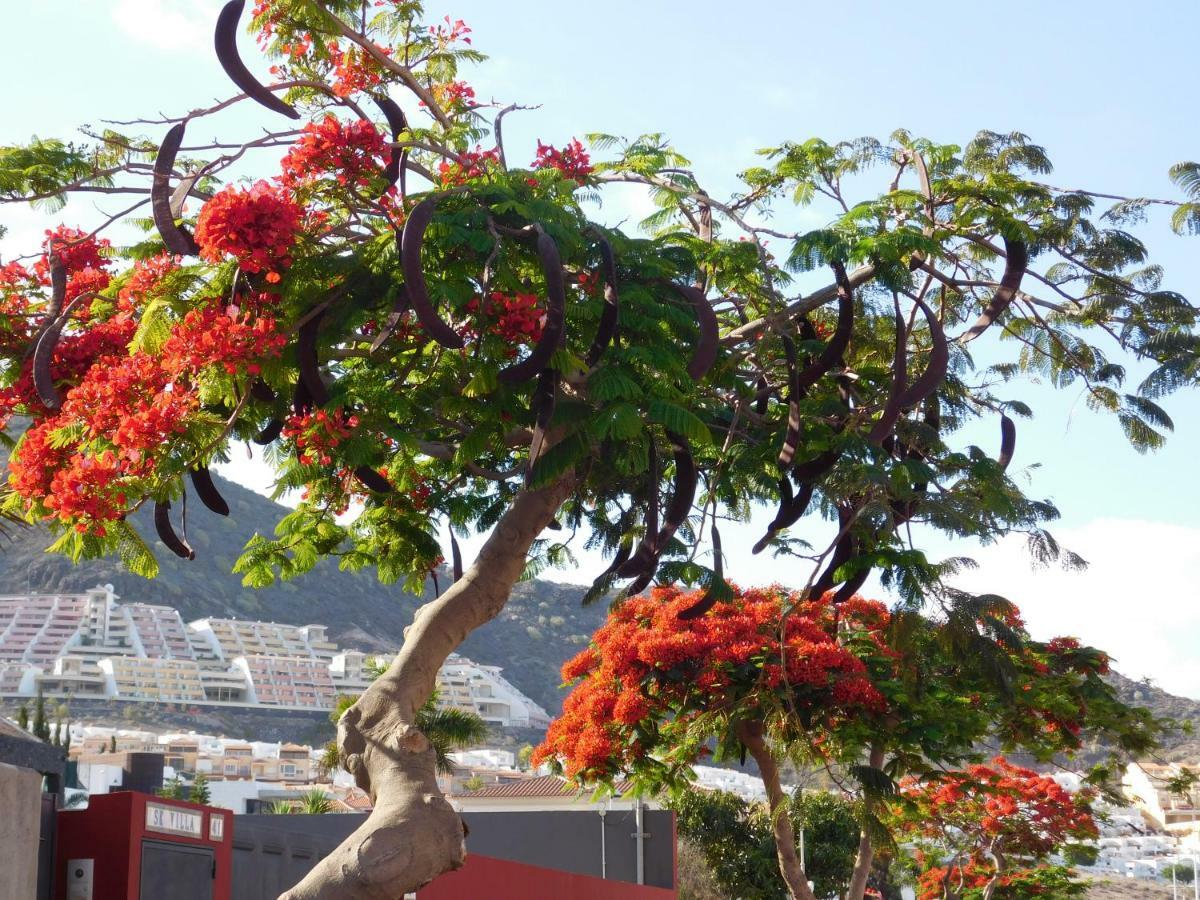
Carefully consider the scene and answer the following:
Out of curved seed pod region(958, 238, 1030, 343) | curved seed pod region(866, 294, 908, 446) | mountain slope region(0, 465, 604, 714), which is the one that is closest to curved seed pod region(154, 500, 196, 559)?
curved seed pod region(866, 294, 908, 446)

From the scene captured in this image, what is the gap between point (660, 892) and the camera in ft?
61.6

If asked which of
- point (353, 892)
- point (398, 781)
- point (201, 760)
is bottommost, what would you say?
point (201, 760)

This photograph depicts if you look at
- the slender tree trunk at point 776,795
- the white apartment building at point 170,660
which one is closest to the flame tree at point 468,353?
the slender tree trunk at point 776,795

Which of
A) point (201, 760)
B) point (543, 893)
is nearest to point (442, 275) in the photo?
point (543, 893)

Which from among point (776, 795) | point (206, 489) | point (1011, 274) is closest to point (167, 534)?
point (206, 489)

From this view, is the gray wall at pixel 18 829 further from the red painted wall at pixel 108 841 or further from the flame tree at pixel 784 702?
the flame tree at pixel 784 702

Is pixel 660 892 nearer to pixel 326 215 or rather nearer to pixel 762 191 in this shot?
pixel 762 191

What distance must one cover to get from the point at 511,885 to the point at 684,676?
10.1ft

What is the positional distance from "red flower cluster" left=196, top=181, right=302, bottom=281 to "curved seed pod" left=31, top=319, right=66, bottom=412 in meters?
1.12

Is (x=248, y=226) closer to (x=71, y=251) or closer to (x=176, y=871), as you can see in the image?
(x=71, y=251)

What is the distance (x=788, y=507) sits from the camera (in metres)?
8.76

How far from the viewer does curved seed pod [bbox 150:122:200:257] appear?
23.6 ft

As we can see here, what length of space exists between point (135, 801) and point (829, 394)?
497cm

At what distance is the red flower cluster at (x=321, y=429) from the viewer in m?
Answer: 7.26
